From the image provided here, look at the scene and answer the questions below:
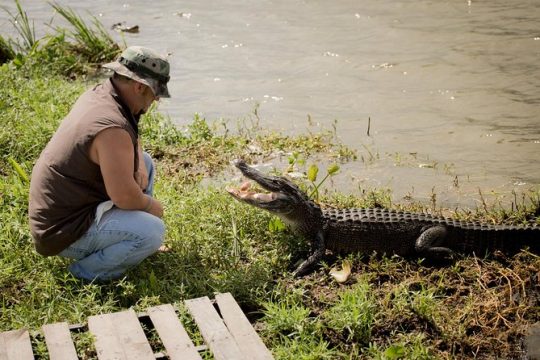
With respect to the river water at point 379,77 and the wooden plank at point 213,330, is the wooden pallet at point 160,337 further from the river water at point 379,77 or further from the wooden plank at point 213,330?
the river water at point 379,77

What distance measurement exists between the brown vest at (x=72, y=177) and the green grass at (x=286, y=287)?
1.32 feet

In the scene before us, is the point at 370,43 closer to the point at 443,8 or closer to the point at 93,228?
the point at 443,8

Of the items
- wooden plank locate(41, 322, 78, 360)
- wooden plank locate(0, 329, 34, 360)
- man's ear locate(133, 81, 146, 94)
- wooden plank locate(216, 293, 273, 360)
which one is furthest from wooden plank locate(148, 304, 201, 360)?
man's ear locate(133, 81, 146, 94)

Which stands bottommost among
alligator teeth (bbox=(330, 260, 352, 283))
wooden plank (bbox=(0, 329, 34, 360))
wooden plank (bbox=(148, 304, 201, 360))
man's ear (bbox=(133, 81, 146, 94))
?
alligator teeth (bbox=(330, 260, 352, 283))

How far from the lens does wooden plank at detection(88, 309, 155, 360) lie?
442cm

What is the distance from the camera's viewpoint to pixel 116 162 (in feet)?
15.9

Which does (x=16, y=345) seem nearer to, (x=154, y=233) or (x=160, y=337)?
A: (x=160, y=337)

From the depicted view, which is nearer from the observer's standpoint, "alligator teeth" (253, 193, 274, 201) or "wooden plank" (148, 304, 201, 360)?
"wooden plank" (148, 304, 201, 360)

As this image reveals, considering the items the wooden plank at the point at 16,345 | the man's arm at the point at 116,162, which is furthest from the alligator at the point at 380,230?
the wooden plank at the point at 16,345

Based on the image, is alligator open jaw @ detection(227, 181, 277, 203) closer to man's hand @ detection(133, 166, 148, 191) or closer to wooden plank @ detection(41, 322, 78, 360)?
man's hand @ detection(133, 166, 148, 191)

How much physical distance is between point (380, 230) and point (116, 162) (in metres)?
2.20

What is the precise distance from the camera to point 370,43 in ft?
36.7

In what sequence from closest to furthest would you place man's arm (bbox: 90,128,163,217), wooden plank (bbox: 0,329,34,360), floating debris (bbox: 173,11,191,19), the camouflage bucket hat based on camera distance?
wooden plank (bbox: 0,329,34,360) → man's arm (bbox: 90,128,163,217) → the camouflage bucket hat → floating debris (bbox: 173,11,191,19)

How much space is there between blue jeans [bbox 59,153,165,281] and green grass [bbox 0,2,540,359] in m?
0.12
